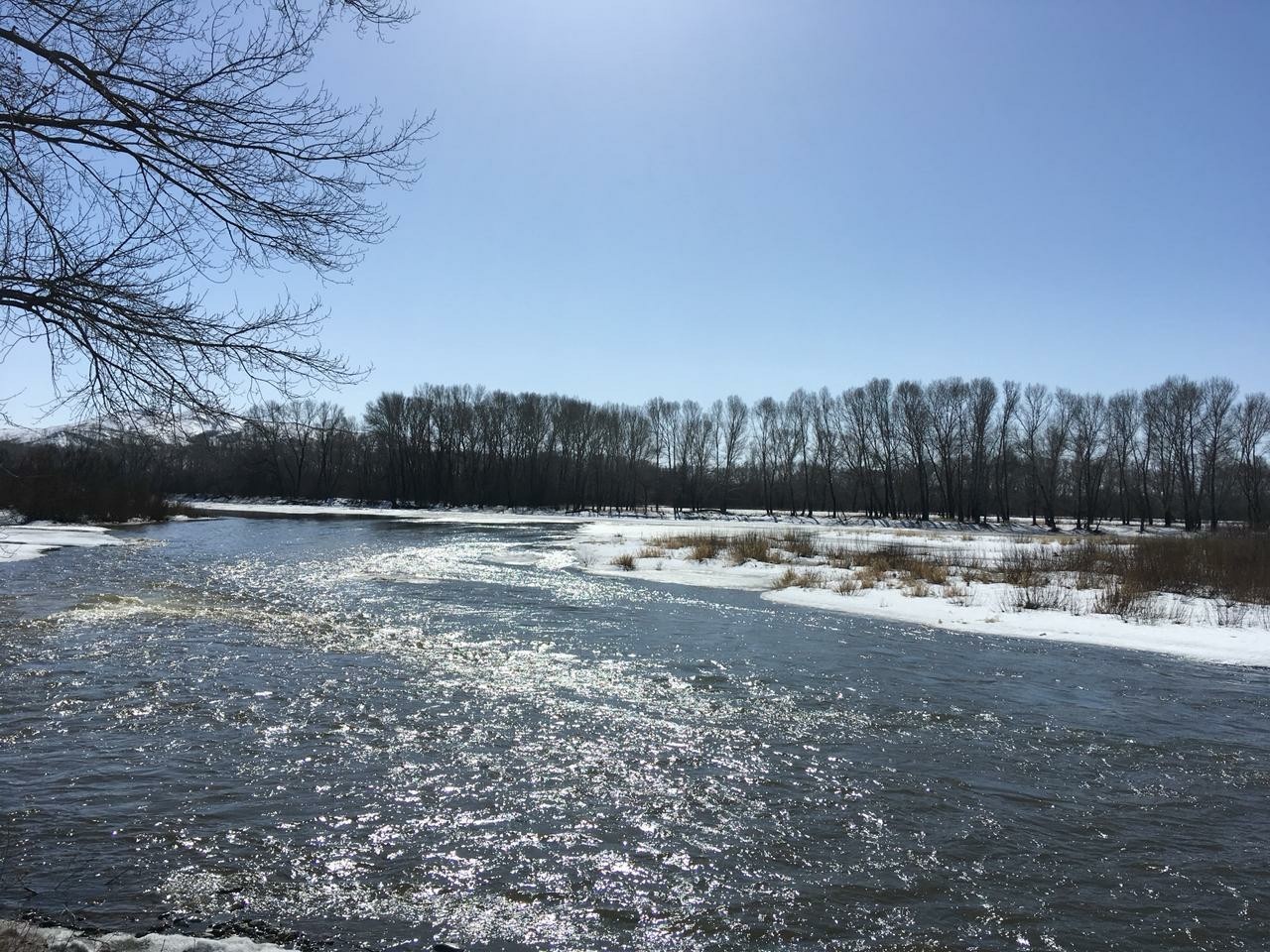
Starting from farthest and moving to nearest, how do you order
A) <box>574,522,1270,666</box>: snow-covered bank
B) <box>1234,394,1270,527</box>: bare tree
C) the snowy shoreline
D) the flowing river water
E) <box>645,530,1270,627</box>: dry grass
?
<box>1234,394,1270,527</box>: bare tree
<box>645,530,1270,627</box>: dry grass
<box>574,522,1270,666</box>: snow-covered bank
the snowy shoreline
the flowing river water

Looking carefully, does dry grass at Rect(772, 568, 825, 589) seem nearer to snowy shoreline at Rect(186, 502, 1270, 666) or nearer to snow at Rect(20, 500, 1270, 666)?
snowy shoreline at Rect(186, 502, 1270, 666)

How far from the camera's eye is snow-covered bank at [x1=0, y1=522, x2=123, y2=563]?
22.7 meters

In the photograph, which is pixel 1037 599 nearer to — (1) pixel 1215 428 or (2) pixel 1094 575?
(2) pixel 1094 575

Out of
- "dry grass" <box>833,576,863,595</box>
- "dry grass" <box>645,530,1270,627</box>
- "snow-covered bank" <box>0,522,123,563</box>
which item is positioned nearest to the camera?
"dry grass" <box>645,530,1270,627</box>

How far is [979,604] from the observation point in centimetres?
1753

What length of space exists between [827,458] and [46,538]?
76.2 m

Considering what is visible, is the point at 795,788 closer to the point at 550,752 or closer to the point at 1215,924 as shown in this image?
the point at 550,752

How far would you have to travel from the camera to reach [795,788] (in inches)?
246

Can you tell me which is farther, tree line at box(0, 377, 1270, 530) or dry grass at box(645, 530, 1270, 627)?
tree line at box(0, 377, 1270, 530)

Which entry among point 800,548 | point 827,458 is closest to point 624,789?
point 800,548

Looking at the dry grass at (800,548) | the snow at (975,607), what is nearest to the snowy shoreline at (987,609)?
the snow at (975,607)

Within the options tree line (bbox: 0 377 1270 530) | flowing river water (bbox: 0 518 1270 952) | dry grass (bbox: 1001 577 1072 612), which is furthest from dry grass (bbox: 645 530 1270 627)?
tree line (bbox: 0 377 1270 530)

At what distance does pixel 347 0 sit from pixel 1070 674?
12434mm

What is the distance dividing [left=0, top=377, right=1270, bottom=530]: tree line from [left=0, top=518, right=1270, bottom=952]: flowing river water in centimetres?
6689
